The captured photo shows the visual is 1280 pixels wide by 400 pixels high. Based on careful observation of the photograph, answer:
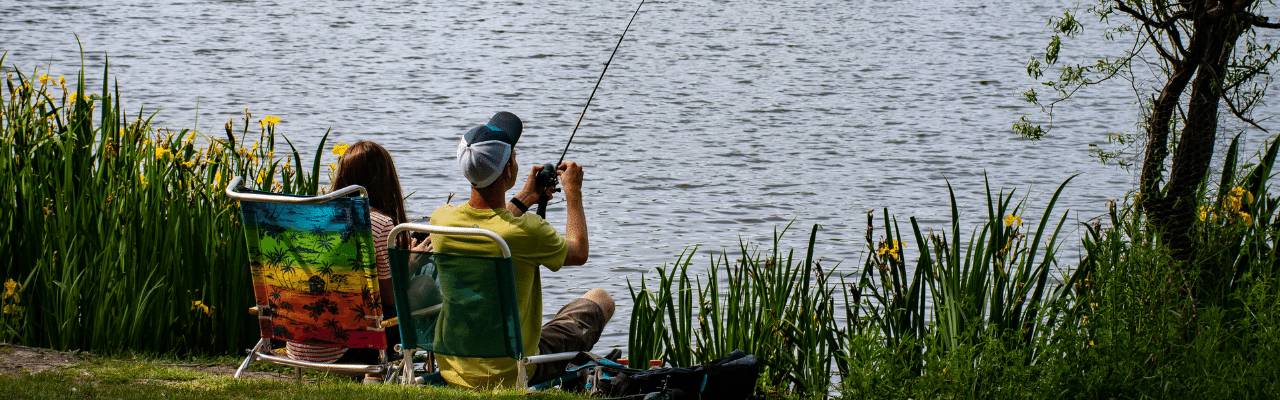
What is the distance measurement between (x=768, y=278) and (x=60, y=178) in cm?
291

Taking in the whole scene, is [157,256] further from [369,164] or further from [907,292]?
[907,292]

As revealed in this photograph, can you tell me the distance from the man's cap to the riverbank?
2.21 ft

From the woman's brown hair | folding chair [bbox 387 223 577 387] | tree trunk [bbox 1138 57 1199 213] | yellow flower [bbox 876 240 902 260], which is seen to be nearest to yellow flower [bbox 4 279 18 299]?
the woman's brown hair

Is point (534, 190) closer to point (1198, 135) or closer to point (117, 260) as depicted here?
point (117, 260)

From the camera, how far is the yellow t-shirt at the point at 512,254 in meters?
5.00

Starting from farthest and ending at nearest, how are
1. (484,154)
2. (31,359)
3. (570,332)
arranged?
(31,359) → (570,332) → (484,154)

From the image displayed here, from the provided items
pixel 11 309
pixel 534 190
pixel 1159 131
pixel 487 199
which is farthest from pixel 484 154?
pixel 1159 131

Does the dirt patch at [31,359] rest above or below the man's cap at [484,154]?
below

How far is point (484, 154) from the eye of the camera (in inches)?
196

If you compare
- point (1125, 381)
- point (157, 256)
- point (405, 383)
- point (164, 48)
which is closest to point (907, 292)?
point (1125, 381)

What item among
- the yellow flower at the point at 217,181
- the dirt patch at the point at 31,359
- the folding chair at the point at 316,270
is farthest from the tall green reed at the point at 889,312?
the dirt patch at the point at 31,359

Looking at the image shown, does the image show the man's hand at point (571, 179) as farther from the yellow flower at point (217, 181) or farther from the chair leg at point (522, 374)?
the yellow flower at point (217, 181)

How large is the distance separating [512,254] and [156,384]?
1.28m

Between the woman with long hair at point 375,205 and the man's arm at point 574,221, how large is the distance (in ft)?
2.16
